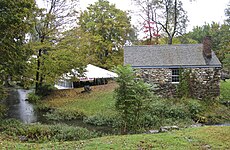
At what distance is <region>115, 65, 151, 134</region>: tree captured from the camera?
460 inches

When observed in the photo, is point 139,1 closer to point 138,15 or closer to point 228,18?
point 138,15

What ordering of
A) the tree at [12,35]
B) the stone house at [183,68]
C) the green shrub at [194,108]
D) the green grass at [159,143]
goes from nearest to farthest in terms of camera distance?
the green grass at [159,143] < the tree at [12,35] < the green shrub at [194,108] < the stone house at [183,68]

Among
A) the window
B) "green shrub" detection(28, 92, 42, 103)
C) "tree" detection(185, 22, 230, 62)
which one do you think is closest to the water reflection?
"green shrub" detection(28, 92, 42, 103)

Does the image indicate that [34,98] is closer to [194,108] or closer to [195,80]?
[194,108]

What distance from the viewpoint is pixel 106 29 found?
3391cm

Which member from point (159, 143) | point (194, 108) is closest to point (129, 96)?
point (159, 143)

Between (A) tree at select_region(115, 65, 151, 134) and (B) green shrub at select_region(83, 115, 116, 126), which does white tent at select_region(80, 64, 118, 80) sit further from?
(A) tree at select_region(115, 65, 151, 134)

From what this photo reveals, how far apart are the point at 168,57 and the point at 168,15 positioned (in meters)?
13.3

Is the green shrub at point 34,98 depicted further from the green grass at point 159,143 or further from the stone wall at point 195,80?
the green grass at point 159,143

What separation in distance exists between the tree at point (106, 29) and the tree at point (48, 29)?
8929mm

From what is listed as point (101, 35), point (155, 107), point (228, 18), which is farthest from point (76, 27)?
point (228, 18)

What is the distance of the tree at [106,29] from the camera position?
3359cm

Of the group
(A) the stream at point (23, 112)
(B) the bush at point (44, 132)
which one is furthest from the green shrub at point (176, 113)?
(A) the stream at point (23, 112)

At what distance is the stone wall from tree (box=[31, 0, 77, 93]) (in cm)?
872
